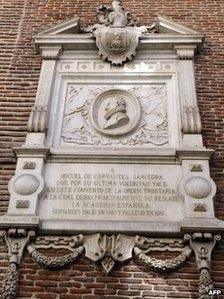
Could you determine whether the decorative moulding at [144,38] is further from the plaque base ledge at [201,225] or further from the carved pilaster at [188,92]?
the plaque base ledge at [201,225]

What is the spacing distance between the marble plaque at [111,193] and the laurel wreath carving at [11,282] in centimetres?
71

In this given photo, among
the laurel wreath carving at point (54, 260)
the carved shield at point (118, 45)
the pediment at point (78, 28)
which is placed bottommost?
the laurel wreath carving at point (54, 260)

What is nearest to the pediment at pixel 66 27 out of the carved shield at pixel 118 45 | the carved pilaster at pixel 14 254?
the carved shield at pixel 118 45

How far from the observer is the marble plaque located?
6305 millimetres

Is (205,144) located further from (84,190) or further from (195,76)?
(84,190)

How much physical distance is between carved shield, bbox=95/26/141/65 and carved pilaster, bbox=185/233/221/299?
10.2 ft

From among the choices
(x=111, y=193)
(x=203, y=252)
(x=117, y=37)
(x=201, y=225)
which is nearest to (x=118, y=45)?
(x=117, y=37)

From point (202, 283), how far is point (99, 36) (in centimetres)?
413

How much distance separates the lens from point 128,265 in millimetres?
5969

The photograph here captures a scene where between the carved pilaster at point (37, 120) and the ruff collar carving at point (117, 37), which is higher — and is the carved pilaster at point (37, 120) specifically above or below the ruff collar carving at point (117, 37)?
below

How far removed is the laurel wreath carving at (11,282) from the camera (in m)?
5.64

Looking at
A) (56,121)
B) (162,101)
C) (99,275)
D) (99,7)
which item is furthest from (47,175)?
(99,7)

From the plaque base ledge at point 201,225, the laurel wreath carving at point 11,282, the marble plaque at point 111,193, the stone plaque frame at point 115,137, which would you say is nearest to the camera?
the laurel wreath carving at point 11,282

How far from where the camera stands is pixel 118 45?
8.00m
